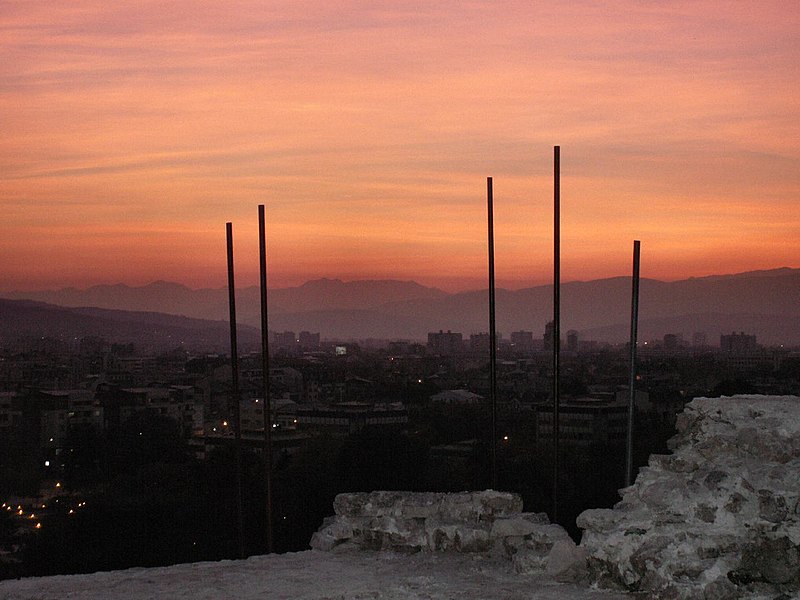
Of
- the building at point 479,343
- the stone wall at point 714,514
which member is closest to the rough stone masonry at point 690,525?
the stone wall at point 714,514

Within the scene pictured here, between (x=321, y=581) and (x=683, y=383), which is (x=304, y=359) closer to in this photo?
(x=683, y=383)

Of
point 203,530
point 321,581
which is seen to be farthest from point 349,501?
point 203,530

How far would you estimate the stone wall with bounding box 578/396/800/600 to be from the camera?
707 centimetres

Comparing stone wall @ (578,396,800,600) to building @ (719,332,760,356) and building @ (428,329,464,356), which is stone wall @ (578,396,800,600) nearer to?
Answer: building @ (719,332,760,356)

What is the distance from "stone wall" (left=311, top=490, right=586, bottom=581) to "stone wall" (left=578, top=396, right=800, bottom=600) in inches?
29.1

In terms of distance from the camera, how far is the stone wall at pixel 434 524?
27.9 feet

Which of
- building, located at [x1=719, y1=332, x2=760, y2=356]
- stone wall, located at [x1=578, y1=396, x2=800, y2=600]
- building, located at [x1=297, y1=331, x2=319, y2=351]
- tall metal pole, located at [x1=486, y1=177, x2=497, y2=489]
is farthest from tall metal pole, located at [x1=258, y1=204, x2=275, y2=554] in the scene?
building, located at [x1=297, y1=331, x2=319, y2=351]

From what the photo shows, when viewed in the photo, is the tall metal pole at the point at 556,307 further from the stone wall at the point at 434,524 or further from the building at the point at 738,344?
the building at the point at 738,344

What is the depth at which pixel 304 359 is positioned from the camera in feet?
136

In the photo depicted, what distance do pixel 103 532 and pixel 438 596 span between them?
15034 millimetres

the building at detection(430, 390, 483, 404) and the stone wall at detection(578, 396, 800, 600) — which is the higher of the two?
the stone wall at detection(578, 396, 800, 600)

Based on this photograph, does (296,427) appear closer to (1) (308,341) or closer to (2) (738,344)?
(1) (308,341)

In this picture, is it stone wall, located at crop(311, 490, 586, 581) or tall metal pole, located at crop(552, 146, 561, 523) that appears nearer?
stone wall, located at crop(311, 490, 586, 581)

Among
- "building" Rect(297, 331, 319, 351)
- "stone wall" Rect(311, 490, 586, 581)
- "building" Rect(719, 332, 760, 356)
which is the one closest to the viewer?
"stone wall" Rect(311, 490, 586, 581)
